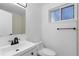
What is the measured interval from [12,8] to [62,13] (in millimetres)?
1270

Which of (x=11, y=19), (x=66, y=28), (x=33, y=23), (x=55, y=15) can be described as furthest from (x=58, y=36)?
(x=11, y=19)

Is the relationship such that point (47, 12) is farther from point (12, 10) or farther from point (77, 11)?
point (12, 10)

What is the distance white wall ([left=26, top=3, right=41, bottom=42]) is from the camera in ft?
6.42

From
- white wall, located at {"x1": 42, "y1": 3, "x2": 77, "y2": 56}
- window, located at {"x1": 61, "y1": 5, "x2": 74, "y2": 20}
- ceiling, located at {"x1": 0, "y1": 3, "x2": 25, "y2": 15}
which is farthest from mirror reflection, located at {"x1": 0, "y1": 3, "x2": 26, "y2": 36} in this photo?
window, located at {"x1": 61, "y1": 5, "x2": 74, "y2": 20}

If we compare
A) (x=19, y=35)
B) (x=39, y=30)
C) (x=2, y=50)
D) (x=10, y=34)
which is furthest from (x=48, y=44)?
(x=2, y=50)

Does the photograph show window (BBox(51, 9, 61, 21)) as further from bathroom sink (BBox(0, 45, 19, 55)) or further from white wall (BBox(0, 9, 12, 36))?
bathroom sink (BBox(0, 45, 19, 55))

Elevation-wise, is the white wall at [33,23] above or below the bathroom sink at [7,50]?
above

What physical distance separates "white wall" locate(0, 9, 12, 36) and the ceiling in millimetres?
88

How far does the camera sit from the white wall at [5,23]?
4.53 ft

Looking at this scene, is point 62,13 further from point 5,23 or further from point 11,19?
point 5,23

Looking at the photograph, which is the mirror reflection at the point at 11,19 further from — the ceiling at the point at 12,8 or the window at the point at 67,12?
the window at the point at 67,12

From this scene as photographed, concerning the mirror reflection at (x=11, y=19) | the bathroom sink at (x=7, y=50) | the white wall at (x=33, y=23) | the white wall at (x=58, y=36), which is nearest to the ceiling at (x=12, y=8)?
the mirror reflection at (x=11, y=19)

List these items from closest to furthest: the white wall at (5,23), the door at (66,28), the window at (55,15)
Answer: the white wall at (5,23), the door at (66,28), the window at (55,15)

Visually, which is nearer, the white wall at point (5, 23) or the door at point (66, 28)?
the white wall at point (5, 23)
